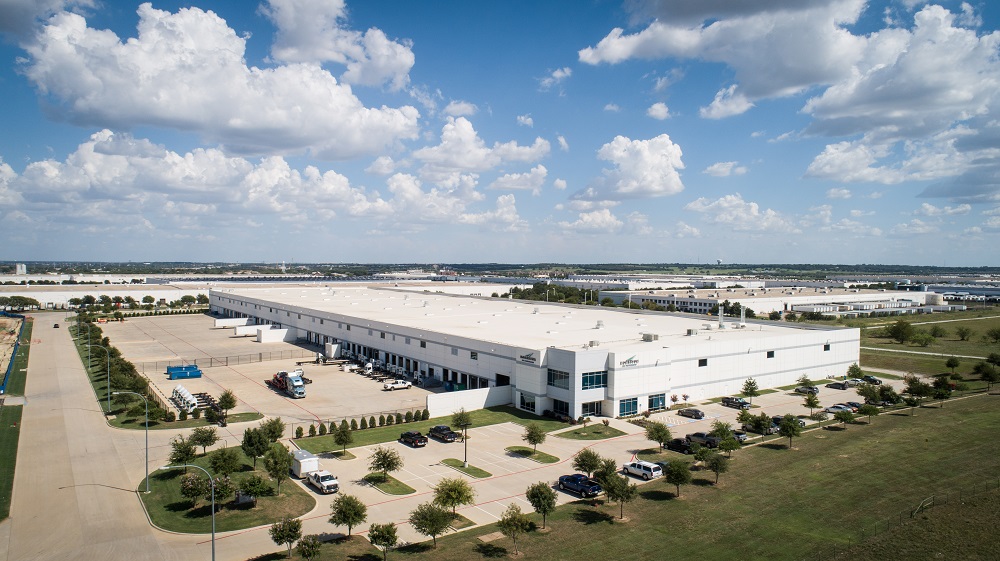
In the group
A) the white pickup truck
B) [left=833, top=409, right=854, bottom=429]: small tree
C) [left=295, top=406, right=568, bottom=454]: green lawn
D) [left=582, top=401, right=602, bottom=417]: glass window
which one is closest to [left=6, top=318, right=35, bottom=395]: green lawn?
[left=295, top=406, right=568, bottom=454]: green lawn

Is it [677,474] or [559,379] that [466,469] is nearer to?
[677,474]

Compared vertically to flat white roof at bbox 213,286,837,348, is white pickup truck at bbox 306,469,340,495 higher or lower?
lower

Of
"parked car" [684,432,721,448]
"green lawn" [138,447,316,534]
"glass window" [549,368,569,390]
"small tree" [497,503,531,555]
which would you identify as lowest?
"green lawn" [138,447,316,534]

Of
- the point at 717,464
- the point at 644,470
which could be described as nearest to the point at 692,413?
the point at 644,470

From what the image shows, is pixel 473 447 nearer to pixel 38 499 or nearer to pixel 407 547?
pixel 407 547

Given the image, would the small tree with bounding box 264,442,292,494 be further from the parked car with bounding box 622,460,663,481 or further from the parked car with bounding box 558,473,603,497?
the parked car with bounding box 622,460,663,481

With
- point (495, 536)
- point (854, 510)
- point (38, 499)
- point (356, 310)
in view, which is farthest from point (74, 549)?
point (356, 310)

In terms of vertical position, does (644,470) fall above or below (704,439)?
below
